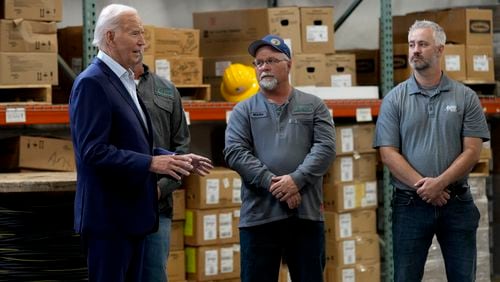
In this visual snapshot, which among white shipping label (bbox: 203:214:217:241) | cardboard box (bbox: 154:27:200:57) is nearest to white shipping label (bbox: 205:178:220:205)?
white shipping label (bbox: 203:214:217:241)

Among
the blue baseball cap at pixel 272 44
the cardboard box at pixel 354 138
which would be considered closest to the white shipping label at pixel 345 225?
the cardboard box at pixel 354 138

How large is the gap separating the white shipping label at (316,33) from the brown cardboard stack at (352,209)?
680mm

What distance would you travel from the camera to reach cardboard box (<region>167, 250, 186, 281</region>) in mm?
6887

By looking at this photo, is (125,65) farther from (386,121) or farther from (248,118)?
(386,121)

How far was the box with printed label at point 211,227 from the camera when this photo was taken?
6.93 m

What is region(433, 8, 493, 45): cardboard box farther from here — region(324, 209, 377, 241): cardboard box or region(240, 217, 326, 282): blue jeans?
region(240, 217, 326, 282): blue jeans

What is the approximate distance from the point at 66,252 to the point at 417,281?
2075 mm

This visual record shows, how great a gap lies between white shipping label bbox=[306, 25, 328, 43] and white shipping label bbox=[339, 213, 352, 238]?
1332 mm

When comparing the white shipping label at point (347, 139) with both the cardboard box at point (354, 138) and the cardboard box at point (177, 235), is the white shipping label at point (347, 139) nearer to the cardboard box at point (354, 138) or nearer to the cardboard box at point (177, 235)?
the cardboard box at point (354, 138)

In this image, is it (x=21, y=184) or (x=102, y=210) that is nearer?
(x=102, y=210)

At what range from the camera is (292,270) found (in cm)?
542

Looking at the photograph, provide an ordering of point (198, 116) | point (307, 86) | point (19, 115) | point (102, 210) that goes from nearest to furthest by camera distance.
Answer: point (102, 210), point (19, 115), point (198, 116), point (307, 86)

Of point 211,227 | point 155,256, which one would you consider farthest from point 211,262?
A: point 155,256

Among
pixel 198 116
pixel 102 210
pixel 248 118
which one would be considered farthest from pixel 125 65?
pixel 198 116
